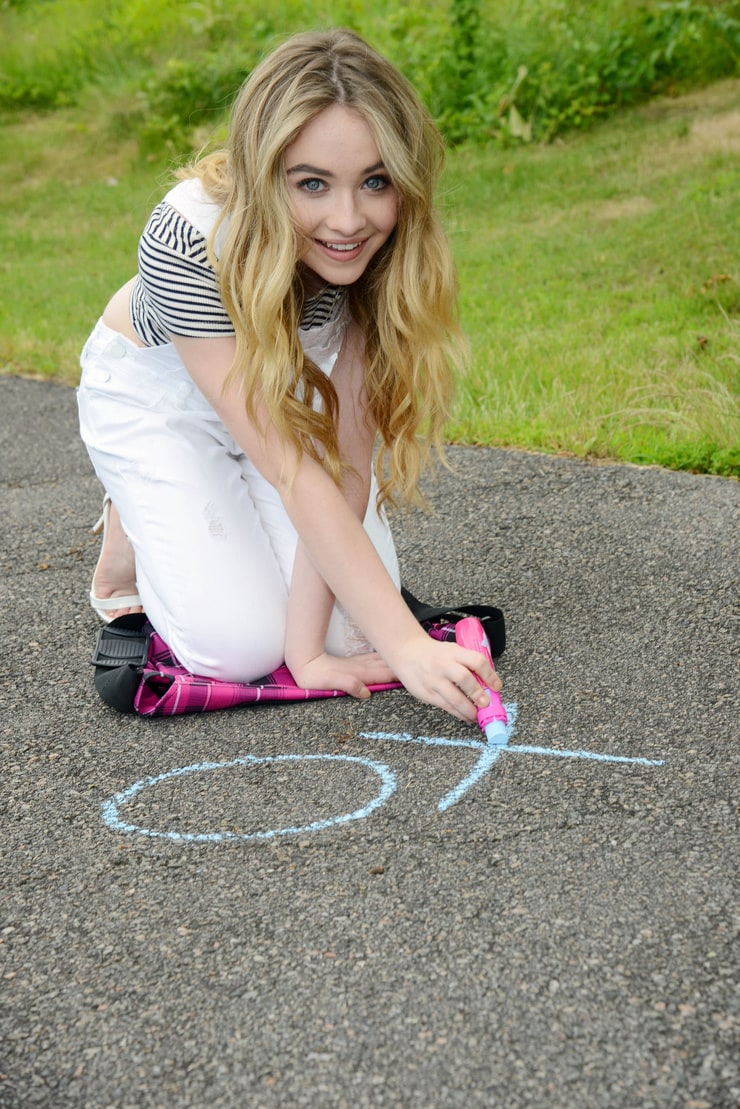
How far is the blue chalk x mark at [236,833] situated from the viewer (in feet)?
6.63

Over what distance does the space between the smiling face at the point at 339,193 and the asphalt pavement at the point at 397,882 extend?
0.90m

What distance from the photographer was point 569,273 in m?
6.54

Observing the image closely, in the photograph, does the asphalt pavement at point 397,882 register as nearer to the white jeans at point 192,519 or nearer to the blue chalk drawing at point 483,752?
the blue chalk drawing at point 483,752

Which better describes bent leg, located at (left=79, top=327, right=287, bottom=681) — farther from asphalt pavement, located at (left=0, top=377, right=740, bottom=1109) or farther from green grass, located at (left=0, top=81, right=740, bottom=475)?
green grass, located at (left=0, top=81, right=740, bottom=475)

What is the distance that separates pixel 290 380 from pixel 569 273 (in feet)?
14.9

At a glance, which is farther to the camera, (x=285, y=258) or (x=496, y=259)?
(x=496, y=259)

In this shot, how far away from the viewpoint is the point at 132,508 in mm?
2668

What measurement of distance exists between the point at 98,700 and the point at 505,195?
6.34 m

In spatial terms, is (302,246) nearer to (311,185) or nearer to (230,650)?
(311,185)

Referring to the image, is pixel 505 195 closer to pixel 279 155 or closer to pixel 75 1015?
pixel 279 155

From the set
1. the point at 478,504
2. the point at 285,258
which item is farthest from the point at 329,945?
the point at 478,504

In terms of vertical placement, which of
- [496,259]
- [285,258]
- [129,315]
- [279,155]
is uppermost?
[279,155]

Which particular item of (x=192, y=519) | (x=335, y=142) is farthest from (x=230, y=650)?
(x=335, y=142)

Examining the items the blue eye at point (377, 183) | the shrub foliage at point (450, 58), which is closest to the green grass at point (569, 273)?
the shrub foliage at point (450, 58)
